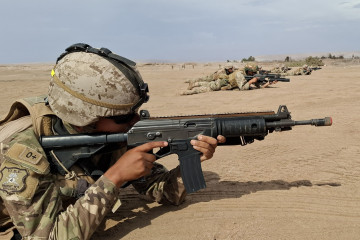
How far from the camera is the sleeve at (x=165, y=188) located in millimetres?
3348

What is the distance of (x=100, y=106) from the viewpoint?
256 cm

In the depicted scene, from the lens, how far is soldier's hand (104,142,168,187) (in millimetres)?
2516

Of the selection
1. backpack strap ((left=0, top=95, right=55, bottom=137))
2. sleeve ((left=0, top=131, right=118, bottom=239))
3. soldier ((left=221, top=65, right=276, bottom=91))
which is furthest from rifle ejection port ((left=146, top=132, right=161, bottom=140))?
soldier ((left=221, top=65, right=276, bottom=91))

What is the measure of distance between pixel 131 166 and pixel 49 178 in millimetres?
614

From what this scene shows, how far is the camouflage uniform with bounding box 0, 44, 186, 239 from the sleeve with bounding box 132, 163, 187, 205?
0.61 m

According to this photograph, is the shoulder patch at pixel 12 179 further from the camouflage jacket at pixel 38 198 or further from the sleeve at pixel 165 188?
the sleeve at pixel 165 188

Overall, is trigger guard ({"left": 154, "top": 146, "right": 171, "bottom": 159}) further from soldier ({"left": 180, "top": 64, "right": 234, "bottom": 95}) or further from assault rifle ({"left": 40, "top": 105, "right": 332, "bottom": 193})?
soldier ({"left": 180, "top": 64, "right": 234, "bottom": 95})

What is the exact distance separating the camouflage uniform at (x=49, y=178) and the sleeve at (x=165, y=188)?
0.61m

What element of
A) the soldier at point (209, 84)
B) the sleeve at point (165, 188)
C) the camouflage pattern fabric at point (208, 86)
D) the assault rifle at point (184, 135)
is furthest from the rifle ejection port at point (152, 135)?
the camouflage pattern fabric at point (208, 86)

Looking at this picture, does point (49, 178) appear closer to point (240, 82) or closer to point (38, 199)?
point (38, 199)

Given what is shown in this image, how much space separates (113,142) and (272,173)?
2308 mm

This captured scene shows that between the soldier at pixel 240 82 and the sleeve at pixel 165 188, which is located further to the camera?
the soldier at pixel 240 82

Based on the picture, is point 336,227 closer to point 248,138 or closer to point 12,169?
point 248,138

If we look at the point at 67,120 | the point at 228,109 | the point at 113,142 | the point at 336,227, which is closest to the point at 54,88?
the point at 67,120
